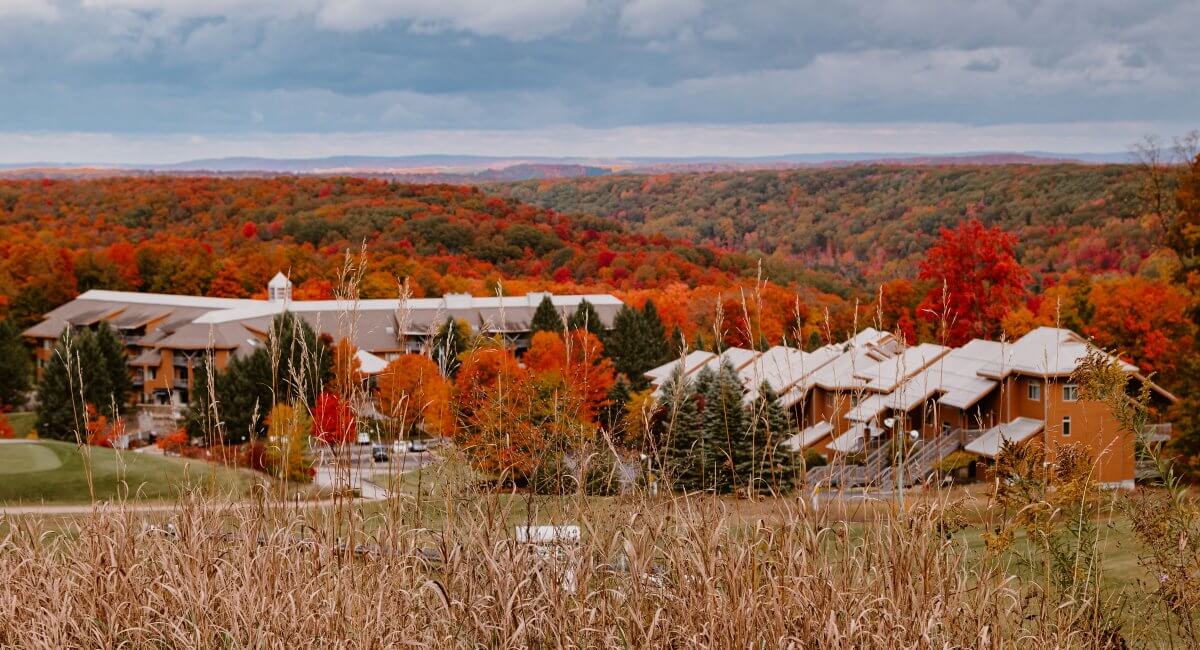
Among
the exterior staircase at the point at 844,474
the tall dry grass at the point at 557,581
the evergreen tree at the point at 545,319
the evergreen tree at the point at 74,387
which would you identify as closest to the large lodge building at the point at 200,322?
the evergreen tree at the point at 545,319

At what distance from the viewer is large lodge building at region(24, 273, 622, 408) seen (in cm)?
3666

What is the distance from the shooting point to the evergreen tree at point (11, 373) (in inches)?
1361

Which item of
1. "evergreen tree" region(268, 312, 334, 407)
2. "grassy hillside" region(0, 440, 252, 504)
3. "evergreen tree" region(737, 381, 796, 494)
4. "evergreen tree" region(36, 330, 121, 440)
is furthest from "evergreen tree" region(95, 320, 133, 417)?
"evergreen tree" region(268, 312, 334, 407)

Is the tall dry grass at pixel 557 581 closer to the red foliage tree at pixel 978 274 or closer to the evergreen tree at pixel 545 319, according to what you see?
the red foliage tree at pixel 978 274

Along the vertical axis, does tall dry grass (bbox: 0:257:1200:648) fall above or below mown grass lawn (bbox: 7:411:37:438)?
above

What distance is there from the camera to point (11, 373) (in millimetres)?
34844

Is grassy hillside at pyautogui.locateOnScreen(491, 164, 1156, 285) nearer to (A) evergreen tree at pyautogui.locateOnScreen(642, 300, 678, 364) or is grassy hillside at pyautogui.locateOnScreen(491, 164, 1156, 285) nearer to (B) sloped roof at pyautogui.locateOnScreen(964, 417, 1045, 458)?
(A) evergreen tree at pyautogui.locateOnScreen(642, 300, 678, 364)

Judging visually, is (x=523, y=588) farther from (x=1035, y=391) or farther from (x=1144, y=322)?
(x=1144, y=322)

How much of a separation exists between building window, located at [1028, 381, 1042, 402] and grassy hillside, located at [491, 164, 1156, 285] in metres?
39.8

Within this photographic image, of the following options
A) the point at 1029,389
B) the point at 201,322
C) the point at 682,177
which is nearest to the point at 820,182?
the point at 682,177

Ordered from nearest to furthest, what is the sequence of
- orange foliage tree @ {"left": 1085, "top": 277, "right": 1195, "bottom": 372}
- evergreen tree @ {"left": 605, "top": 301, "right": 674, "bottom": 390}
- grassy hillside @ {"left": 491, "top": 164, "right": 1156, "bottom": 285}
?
1. orange foliage tree @ {"left": 1085, "top": 277, "right": 1195, "bottom": 372}
2. evergreen tree @ {"left": 605, "top": 301, "right": 674, "bottom": 390}
3. grassy hillside @ {"left": 491, "top": 164, "right": 1156, "bottom": 285}

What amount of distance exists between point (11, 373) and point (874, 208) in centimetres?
7418

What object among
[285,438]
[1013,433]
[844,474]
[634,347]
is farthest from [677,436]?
[634,347]

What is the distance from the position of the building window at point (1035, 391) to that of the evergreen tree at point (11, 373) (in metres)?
31.8
